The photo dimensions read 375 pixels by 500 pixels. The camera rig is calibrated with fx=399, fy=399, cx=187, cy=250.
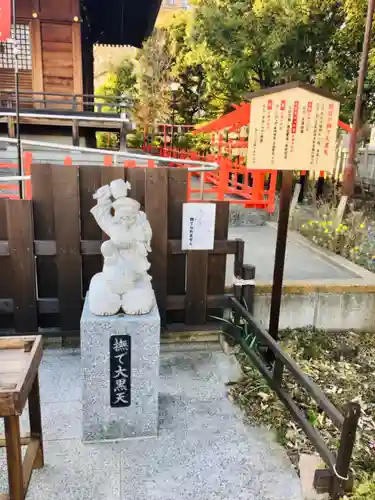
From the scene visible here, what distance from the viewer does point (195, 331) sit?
424cm

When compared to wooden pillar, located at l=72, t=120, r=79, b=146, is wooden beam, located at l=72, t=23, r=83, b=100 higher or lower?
higher

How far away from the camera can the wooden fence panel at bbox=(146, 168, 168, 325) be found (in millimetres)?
3814

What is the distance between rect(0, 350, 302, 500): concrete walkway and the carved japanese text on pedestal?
32 cm

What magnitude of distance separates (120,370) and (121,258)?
2.51 feet

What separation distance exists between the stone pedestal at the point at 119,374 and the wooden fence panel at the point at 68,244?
1.18 meters

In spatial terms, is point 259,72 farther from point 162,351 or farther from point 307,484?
point 307,484

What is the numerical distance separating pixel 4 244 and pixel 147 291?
1763mm

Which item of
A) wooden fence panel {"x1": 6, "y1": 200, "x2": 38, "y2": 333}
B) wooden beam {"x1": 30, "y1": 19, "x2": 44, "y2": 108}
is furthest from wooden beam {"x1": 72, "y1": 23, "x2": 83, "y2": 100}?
wooden fence panel {"x1": 6, "y1": 200, "x2": 38, "y2": 333}

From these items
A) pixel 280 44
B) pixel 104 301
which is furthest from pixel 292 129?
pixel 280 44

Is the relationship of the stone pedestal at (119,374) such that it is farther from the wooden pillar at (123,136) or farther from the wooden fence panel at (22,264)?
the wooden pillar at (123,136)

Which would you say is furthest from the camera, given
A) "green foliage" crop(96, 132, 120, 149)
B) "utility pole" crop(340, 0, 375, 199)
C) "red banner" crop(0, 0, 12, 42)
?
"green foliage" crop(96, 132, 120, 149)

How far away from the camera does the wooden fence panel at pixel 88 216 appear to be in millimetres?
3766

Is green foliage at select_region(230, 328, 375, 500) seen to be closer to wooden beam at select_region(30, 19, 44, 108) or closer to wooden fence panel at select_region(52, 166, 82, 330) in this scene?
wooden fence panel at select_region(52, 166, 82, 330)

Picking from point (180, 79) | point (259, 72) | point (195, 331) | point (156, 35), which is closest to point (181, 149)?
point (180, 79)
